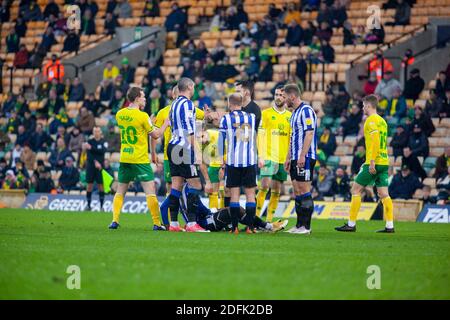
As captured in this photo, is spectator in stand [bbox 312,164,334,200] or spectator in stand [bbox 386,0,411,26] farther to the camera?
spectator in stand [bbox 386,0,411,26]

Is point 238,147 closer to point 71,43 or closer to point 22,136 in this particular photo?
point 22,136

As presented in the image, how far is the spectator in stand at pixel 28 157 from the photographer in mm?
32219

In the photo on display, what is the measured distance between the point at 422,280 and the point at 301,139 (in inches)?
266

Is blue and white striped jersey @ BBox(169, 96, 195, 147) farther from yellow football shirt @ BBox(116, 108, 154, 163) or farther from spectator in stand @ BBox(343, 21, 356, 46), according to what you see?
spectator in stand @ BBox(343, 21, 356, 46)

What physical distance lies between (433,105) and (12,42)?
18.2 metres

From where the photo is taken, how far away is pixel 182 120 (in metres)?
16.5

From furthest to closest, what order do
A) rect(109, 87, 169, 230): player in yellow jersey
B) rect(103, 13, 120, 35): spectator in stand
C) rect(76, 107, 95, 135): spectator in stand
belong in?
1. rect(103, 13, 120, 35): spectator in stand
2. rect(76, 107, 95, 135): spectator in stand
3. rect(109, 87, 169, 230): player in yellow jersey

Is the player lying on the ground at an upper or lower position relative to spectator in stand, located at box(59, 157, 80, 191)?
upper

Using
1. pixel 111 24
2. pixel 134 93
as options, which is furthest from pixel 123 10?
pixel 134 93

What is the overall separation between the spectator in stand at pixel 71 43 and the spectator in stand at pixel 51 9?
7.57 ft

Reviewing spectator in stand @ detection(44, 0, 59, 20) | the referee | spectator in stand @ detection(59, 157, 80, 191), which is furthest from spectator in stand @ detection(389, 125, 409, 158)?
spectator in stand @ detection(44, 0, 59, 20)

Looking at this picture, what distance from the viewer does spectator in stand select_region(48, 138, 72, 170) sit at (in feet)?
102

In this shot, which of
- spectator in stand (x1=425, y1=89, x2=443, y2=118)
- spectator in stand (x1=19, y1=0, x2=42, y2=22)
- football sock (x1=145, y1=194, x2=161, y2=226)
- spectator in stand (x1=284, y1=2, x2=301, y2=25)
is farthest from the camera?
spectator in stand (x1=19, y1=0, x2=42, y2=22)

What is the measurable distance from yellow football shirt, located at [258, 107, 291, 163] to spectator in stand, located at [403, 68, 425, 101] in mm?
9521
